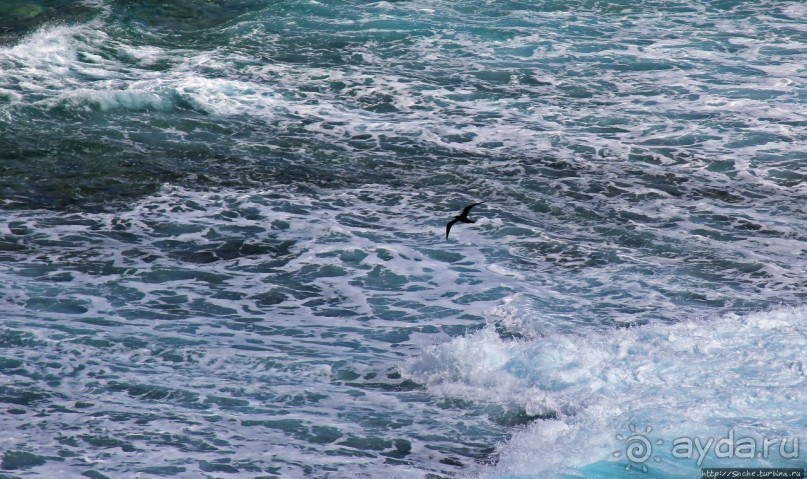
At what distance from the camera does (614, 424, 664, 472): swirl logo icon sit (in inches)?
249

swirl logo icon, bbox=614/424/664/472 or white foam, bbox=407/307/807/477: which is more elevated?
white foam, bbox=407/307/807/477

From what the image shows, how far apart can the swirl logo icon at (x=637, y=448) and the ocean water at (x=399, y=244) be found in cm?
2

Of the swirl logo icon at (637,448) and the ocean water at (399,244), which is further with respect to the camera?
the ocean water at (399,244)

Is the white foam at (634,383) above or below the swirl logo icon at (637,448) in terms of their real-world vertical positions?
above

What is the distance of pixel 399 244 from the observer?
31.8ft

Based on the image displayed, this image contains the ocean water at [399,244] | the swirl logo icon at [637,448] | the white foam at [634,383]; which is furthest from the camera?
the ocean water at [399,244]

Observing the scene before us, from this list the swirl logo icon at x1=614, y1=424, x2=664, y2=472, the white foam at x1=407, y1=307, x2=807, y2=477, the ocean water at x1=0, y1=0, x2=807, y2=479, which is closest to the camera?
the swirl logo icon at x1=614, y1=424, x2=664, y2=472

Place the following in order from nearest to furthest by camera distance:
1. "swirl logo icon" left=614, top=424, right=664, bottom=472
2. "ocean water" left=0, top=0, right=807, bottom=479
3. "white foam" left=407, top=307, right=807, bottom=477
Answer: "swirl logo icon" left=614, top=424, right=664, bottom=472
"white foam" left=407, top=307, right=807, bottom=477
"ocean water" left=0, top=0, right=807, bottom=479

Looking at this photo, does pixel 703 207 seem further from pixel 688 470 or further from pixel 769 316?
pixel 688 470

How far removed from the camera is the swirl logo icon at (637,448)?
20.7 ft

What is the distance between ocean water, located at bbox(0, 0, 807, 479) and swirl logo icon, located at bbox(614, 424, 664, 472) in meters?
0.02

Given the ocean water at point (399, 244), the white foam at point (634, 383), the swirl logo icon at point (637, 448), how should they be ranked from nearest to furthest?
the swirl logo icon at point (637, 448), the white foam at point (634, 383), the ocean water at point (399, 244)

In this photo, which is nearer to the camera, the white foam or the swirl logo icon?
Result: the swirl logo icon

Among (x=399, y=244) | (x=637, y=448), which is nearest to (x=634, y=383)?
(x=637, y=448)
